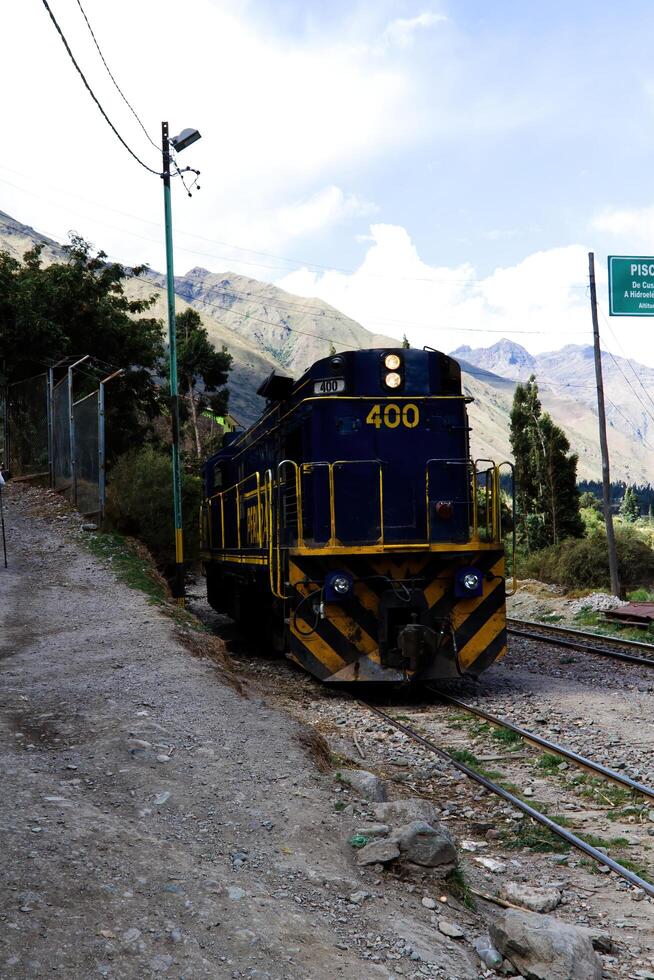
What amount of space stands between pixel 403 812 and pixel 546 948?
5.87ft

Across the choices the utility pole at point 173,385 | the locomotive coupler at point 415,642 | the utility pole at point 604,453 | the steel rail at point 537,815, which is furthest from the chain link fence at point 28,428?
the steel rail at point 537,815

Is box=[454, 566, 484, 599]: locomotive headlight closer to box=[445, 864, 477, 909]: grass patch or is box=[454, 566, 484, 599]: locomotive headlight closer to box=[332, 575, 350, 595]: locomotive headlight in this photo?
box=[332, 575, 350, 595]: locomotive headlight

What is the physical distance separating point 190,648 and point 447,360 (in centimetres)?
475

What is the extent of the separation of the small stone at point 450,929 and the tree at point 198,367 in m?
36.3

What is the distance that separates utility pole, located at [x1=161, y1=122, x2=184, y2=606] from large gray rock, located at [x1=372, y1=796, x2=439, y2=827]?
12.2 meters

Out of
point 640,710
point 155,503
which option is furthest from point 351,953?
point 155,503

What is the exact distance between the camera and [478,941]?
4.28 meters

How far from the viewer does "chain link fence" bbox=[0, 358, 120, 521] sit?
19422 mm

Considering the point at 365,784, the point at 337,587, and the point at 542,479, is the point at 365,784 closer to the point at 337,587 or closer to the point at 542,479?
the point at 337,587

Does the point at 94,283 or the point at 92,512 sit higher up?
the point at 94,283

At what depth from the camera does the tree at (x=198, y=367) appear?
41688 millimetres

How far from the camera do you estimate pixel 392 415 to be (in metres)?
10.7

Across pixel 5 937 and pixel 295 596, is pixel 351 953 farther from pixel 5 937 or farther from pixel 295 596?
pixel 295 596

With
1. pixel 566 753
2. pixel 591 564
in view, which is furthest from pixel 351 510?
pixel 591 564
